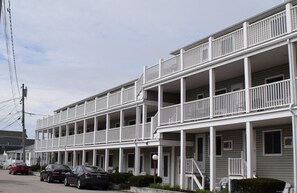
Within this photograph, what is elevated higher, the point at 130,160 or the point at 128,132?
the point at 128,132

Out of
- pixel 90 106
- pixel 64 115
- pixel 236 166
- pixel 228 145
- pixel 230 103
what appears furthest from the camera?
pixel 64 115

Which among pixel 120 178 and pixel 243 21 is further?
pixel 120 178

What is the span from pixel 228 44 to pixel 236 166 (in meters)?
5.88

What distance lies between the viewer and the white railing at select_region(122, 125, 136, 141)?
29047mm

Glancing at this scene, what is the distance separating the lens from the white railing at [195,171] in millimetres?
22141

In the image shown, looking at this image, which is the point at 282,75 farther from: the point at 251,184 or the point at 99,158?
A: the point at 99,158

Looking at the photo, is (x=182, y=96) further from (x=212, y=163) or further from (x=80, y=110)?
(x=80, y=110)

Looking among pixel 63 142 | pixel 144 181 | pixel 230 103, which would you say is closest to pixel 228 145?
pixel 230 103

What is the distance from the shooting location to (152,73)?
2688cm

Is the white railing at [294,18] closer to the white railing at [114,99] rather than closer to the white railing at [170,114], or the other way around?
the white railing at [170,114]

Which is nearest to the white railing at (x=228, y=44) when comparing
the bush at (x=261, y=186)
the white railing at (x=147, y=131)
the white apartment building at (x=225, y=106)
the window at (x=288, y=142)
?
the white apartment building at (x=225, y=106)

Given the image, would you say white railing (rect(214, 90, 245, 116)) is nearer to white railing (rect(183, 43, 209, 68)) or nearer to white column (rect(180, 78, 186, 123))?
white railing (rect(183, 43, 209, 68))

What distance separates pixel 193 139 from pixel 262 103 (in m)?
8.87

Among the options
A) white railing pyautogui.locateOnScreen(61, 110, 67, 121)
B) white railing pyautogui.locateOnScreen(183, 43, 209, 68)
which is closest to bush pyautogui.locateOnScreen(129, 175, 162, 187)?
white railing pyautogui.locateOnScreen(183, 43, 209, 68)
